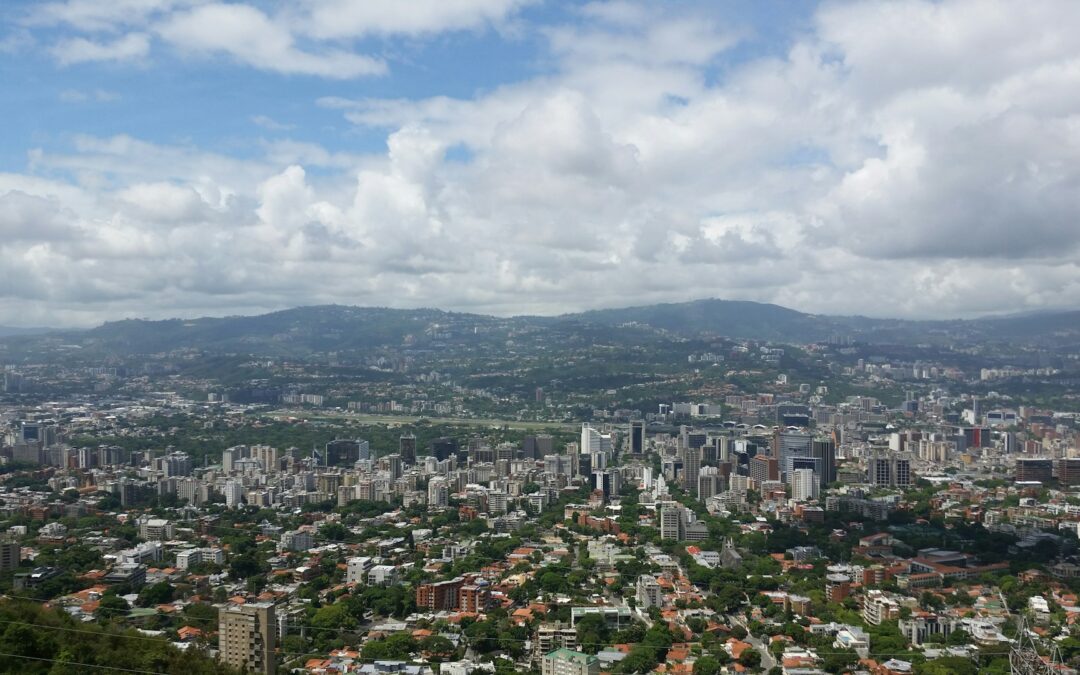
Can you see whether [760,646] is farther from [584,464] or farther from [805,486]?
[584,464]

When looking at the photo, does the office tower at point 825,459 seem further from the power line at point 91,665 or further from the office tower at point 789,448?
the power line at point 91,665

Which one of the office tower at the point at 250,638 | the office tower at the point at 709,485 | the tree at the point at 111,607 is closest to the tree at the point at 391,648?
the office tower at the point at 250,638

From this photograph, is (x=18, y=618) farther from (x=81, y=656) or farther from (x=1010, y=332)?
(x=1010, y=332)

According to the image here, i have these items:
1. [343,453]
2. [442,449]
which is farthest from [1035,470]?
[343,453]

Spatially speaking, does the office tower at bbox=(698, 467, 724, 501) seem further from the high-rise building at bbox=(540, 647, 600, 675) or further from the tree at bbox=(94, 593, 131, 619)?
the tree at bbox=(94, 593, 131, 619)

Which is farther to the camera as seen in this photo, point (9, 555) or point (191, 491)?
point (191, 491)

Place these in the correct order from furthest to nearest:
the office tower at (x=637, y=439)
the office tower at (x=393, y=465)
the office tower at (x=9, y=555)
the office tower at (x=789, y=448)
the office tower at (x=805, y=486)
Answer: the office tower at (x=637, y=439) → the office tower at (x=789, y=448) → the office tower at (x=393, y=465) → the office tower at (x=805, y=486) → the office tower at (x=9, y=555)

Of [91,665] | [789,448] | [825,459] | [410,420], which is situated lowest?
[410,420]
